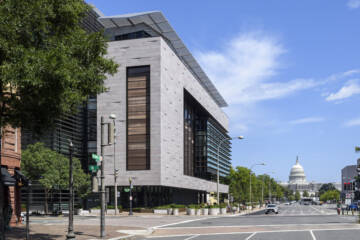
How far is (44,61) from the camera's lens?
52.0 feet

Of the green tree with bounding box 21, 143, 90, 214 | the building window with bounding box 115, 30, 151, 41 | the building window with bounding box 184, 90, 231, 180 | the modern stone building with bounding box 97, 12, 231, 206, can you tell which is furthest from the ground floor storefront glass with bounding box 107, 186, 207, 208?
the building window with bounding box 115, 30, 151, 41

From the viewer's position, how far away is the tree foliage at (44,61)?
15789 mm

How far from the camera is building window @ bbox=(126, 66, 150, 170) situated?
67562 mm

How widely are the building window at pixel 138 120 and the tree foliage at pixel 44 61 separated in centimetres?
4789

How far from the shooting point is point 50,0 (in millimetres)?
17266

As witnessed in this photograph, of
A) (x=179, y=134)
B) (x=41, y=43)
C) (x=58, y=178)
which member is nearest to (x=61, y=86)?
(x=41, y=43)

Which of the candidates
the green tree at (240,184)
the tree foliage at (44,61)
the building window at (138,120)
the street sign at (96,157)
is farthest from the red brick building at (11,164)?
the green tree at (240,184)

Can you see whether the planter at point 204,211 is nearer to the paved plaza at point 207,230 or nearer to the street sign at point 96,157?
the paved plaza at point 207,230

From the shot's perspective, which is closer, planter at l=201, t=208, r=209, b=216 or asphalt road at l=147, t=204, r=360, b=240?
asphalt road at l=147, t=204, r=360, b=240

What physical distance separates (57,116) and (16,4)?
15.2 ft

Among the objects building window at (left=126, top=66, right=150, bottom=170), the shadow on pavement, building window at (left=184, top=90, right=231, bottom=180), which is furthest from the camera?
building window at (left=184, top=90, right=231, bottom=180)

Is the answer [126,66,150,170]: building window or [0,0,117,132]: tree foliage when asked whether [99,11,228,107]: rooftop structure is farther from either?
[0,0,117,132]: tree foliage

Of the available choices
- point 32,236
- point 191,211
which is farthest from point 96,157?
point 191,211

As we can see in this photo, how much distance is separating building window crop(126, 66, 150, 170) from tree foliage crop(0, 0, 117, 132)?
1885 inches
